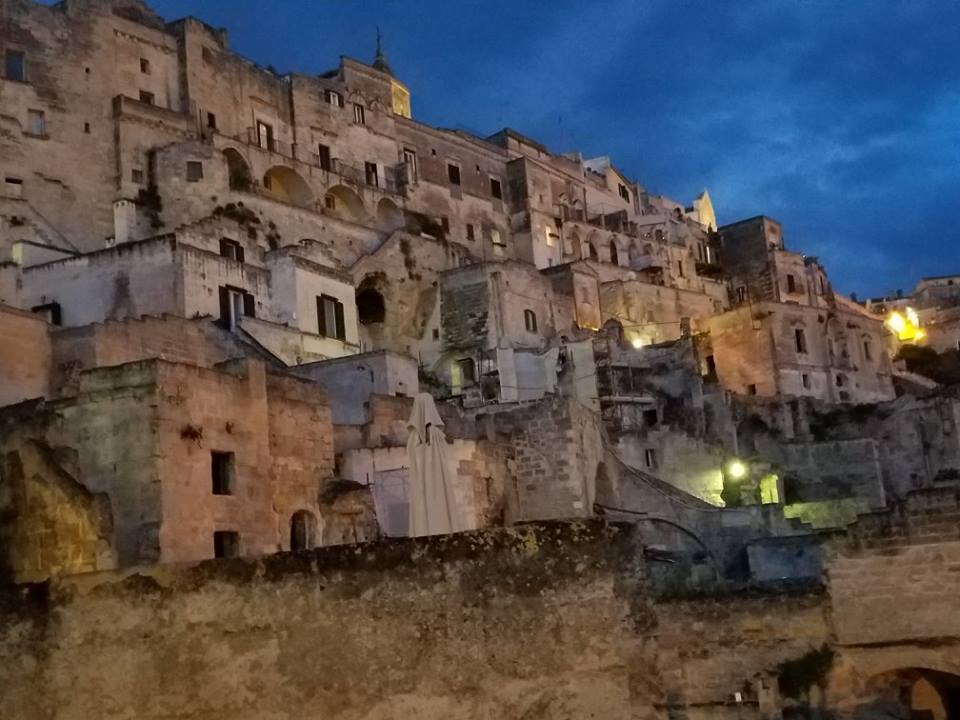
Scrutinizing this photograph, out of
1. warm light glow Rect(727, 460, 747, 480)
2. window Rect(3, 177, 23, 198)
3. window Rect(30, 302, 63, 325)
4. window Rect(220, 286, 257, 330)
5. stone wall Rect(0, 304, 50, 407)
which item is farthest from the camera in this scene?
window Rect(3, 177, 23, 198)

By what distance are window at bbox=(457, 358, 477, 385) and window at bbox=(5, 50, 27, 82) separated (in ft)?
70.6

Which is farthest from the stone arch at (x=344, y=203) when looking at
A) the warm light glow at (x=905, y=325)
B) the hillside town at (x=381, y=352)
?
the warm light glow at (x=905, y=325)

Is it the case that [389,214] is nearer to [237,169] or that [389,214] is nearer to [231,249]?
[237,169]

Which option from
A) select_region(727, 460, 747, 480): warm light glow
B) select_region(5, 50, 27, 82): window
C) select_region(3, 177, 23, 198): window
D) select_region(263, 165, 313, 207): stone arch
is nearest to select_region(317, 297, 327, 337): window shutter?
select_region(3, 177, 23, 198): window

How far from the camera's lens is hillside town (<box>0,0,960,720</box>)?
66.2 feet

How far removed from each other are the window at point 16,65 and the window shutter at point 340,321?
1667cm

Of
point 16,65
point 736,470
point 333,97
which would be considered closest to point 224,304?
point 16,65

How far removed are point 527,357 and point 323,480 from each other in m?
24.5

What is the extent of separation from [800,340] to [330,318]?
98.5ft

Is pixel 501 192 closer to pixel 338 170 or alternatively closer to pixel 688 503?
pixel 338 170

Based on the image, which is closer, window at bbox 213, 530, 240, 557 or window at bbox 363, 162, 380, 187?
window at bbox 213, 530, 240, 557

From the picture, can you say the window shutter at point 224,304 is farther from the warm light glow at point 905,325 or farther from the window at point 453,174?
the warm light glow at point 905,325

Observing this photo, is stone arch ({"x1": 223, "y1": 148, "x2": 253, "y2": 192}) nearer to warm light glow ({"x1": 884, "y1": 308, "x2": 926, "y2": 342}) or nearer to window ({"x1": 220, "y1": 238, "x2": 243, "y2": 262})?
window ({"x1": 220, "y1": 238, "x2": 243, "y2": 262})

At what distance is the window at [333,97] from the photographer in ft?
192
